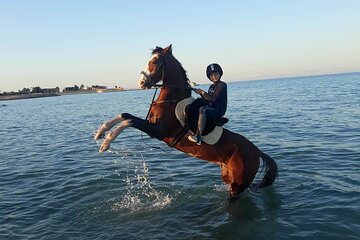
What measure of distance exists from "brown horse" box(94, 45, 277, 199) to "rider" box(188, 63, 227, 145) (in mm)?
307

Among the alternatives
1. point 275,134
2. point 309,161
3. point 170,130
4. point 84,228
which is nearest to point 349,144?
point 309,161

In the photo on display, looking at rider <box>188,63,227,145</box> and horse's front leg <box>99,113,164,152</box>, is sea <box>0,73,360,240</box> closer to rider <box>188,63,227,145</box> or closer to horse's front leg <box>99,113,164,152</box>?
horse's front leg <box>99,113,164,152</box>

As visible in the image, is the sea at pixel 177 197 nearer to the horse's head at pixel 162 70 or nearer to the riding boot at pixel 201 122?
the riding boot at pixel 201 122

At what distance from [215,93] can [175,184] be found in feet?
13.2

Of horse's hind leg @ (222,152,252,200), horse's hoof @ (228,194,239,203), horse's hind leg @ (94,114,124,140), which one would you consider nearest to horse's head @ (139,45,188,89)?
horse's hind leg @ (94,114,124,140)

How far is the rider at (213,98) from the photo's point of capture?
8.08 m

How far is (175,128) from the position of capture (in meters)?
8.09

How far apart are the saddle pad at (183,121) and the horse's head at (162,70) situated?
0.44 meters

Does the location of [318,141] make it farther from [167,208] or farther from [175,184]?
[167,208]

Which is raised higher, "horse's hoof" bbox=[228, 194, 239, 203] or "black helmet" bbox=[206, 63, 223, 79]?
"black helmet" bbox=[206, 63, 223, 79]

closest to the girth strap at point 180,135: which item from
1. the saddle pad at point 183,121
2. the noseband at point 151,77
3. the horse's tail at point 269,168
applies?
the saddle pad at point 183,121

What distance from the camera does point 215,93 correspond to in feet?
27.5

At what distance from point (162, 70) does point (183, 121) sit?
119cm

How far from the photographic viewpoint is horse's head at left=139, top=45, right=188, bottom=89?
794 cm
